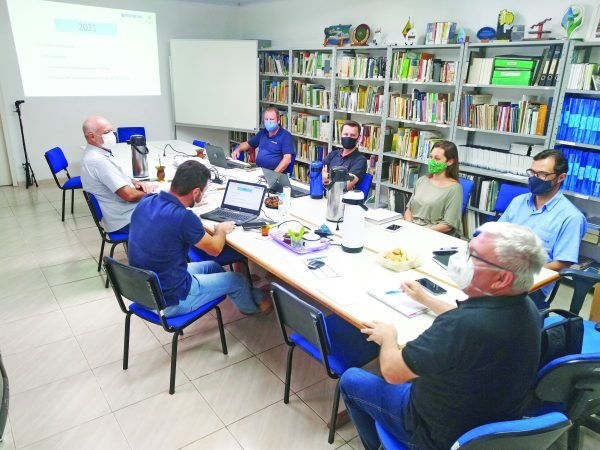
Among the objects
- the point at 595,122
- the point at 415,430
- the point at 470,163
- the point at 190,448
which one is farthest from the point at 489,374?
the point at 470,163

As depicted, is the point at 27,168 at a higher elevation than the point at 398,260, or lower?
lower

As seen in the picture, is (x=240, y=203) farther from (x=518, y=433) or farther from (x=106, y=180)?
(x=518, y=433)

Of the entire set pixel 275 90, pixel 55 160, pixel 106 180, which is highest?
pixel 275 90

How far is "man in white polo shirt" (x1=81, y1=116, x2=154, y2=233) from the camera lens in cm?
328

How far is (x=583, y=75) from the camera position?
3.42m

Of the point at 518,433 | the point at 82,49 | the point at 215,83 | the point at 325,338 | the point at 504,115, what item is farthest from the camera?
the point at 215,83

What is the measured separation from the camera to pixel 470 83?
417cm

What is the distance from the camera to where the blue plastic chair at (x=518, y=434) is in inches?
45.8

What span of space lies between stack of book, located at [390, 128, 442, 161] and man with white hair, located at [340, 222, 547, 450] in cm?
346

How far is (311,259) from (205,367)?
975 millimetres

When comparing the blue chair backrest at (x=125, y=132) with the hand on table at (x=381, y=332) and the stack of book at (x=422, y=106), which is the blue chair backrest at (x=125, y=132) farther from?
the hand on table at (x=381, y=332)

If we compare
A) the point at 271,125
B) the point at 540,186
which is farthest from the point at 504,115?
the point at 271,125

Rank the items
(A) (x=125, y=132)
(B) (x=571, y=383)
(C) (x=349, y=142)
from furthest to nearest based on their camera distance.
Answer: (A) (x=125, y=132)
(C) (x=349, y=142)
(B) (x=571, y=383)

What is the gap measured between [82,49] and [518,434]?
7218 millimetres
